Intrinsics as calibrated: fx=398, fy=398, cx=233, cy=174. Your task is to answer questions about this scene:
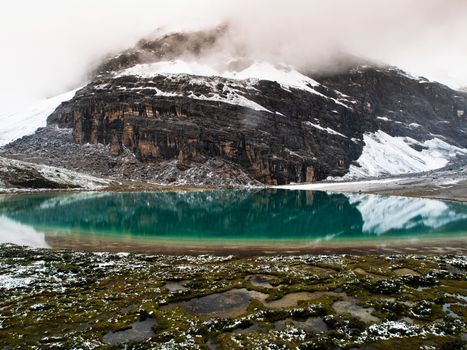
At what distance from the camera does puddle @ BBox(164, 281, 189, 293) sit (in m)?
36.3

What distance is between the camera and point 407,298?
1297 inches

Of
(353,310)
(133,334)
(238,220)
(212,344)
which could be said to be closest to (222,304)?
(212,344)

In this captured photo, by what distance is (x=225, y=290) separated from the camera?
36.3m

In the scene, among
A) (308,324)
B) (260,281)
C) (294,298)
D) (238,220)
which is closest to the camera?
(308,324)

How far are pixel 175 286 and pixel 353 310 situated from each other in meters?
16.5

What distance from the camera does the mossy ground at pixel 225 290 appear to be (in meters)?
24.9

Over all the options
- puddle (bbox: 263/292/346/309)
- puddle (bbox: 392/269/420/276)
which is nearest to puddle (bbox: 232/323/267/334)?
puddle (bbox: 263/292/346/309)

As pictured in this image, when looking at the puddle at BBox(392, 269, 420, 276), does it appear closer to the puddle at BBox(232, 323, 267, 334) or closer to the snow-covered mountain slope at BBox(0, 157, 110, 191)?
the puddle at BBox(232, 323, 267, 334)

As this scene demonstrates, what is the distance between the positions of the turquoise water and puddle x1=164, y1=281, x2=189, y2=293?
97.9 ft

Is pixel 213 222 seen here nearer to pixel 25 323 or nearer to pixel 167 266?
pixel 167 266

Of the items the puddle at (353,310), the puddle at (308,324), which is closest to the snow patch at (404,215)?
the puddle at (353,310)

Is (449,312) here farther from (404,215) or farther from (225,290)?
(404,215)

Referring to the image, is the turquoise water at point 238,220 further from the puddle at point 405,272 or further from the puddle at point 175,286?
the puddle at point 175,286

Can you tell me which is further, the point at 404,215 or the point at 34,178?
the point at 34,178
